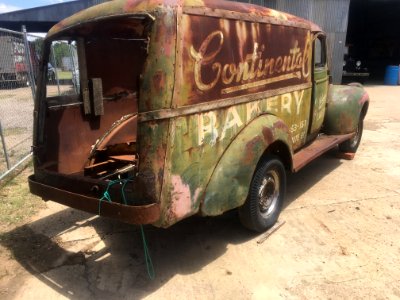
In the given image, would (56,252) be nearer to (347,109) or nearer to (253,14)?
(253,14)

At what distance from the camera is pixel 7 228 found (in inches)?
171

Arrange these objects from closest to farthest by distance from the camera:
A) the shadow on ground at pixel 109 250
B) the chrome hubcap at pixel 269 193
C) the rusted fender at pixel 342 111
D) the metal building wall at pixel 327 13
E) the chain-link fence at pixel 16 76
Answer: the shadow on ground at pixel 109 250 → the chrome hubcap at pixel 269 193 → the rusted fender at pixel 342 111 → the chain-link fence at pixel 16 76 → the metal building wall at pixel 327 13

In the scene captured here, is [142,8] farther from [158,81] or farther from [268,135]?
[268,135]

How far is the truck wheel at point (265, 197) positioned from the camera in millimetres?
3762

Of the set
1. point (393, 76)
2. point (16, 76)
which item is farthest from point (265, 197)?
point (393, 76)

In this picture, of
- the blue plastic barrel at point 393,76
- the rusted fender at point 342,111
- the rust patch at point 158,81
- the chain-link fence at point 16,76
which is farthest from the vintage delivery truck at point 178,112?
the blue plastic barrel at point 393,76

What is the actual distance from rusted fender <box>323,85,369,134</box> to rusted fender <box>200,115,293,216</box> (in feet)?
8.87

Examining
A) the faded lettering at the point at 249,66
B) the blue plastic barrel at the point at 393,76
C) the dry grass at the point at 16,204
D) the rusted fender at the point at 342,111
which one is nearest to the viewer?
the faded lettering at the point at 249,66

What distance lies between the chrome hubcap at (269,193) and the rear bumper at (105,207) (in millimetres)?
1514

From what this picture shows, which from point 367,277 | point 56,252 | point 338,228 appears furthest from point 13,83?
point 367,277

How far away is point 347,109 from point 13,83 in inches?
245

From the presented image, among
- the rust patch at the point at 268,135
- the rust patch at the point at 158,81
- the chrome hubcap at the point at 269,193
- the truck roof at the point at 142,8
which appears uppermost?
the truck roof at the point at 142,8

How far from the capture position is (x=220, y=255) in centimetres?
370

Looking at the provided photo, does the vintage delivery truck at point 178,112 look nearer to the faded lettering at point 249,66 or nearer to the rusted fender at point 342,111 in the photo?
the faded lettering at point 249,66
